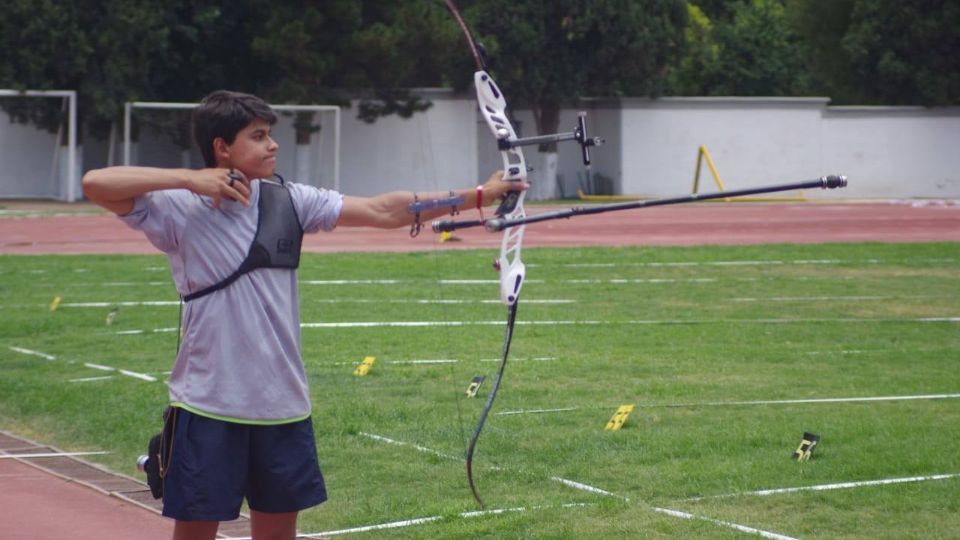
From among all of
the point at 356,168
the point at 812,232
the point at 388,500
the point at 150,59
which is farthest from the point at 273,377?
the point at 356,168

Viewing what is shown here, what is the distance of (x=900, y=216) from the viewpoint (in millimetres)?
33875

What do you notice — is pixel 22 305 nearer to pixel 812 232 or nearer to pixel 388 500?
pixel 388 500

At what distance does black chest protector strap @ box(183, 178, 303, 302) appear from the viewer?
464 centimetres

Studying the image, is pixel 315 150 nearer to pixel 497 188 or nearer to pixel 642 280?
pixel 642 280

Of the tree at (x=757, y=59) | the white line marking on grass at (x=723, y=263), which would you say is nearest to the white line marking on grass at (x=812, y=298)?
the white line marking on grass at (x=723, y=263)

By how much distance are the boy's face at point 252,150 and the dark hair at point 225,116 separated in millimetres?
20

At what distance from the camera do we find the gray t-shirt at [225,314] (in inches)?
182

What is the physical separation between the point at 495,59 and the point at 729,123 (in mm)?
8141

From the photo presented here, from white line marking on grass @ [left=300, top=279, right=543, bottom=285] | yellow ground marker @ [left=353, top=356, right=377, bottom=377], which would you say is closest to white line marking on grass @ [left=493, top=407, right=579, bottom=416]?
yellow ground marker @ [left=353, top=356, right=377, bottom=377]

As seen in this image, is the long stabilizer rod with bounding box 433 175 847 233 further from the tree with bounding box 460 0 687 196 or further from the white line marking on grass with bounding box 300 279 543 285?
the tree with bounding box 460 0 687 196

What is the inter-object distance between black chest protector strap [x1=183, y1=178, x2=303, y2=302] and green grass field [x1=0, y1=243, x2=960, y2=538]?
85.5 inches

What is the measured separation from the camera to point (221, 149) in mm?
4695

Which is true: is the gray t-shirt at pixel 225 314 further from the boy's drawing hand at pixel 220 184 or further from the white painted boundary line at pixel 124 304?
the white painted boundary line at pixel 124 304

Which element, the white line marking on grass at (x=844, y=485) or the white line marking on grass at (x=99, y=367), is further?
the white line marking on grass at (x=99, y=367)
